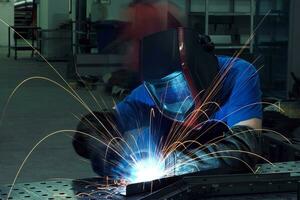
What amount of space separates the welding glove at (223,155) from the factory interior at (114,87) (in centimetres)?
4

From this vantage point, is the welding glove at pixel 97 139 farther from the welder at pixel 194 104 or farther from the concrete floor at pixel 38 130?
the concrete floor at pixel 38 130

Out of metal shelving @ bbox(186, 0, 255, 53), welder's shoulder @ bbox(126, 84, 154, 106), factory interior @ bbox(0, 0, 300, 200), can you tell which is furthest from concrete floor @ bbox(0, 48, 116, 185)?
welder's shoulder @ bbox(126, 84, 154, 106)

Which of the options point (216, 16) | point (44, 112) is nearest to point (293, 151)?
point (44, 112)

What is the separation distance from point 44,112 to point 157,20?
5.88 m

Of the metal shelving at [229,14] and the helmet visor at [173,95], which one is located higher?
the metal shelving at [229,14]

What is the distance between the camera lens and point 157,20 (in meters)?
1.63

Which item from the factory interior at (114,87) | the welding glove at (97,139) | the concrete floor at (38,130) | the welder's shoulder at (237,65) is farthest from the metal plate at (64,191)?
the concrete floor at (38,130)

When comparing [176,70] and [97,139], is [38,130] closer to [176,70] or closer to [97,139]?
[97,139]

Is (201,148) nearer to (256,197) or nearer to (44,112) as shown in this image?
(256,197)

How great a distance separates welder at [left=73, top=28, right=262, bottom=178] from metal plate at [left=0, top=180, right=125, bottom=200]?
0.17 metres

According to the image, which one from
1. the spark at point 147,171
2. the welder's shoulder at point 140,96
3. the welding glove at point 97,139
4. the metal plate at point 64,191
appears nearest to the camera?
the metal plate at point 64,191

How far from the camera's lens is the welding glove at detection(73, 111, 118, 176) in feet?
6.14

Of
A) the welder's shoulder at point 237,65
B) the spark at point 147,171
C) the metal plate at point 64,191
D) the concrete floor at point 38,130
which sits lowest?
the concrete floor at point 38,130

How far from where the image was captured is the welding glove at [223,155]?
172cm
